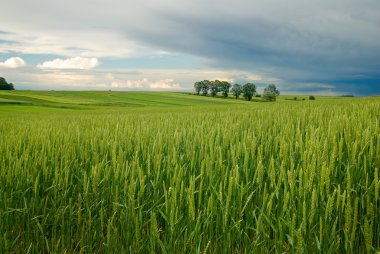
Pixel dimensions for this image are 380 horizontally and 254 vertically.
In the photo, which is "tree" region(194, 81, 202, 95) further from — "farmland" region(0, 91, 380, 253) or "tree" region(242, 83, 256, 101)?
"farmland" region(0, 91, 380, 253)

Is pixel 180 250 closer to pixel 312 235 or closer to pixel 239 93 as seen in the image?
pixel 312 235

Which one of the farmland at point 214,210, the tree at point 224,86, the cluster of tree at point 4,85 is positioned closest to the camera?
the farmland at point 214,210

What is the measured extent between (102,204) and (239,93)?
104 metres

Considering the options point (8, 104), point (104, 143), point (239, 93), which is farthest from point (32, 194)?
point (239, 93)

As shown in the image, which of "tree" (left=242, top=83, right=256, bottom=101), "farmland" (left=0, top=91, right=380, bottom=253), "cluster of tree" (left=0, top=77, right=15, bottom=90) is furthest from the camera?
"tree" (left=242, top=83, right=256, bottom=101)

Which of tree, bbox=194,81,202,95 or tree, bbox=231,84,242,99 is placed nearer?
tree, bbox=231,84,242,99

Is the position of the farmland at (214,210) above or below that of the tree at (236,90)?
below

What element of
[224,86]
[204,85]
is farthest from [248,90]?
[204,85]

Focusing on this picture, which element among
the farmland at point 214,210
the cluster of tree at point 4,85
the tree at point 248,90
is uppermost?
the tree at point 248,90

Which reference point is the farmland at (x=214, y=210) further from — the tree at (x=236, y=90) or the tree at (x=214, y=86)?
the tree at (x=214, y=86)

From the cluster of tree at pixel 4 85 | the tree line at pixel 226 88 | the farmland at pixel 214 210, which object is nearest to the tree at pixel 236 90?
the tree line at pixel 226 88

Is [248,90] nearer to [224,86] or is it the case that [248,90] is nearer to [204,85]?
[224,86]

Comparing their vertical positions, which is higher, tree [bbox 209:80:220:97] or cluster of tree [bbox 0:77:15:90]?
tree [bbox 209:80:220:97]

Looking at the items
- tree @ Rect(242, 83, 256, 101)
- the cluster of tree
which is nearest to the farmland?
the cluster of tree
